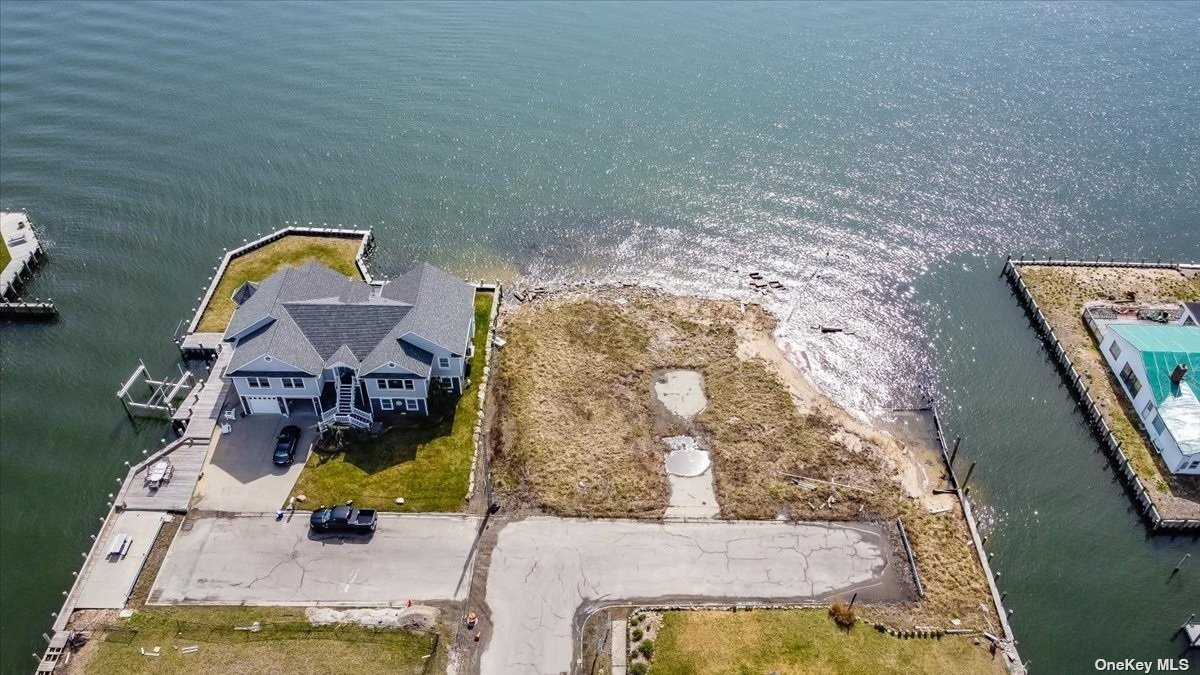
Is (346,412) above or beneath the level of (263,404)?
beneath

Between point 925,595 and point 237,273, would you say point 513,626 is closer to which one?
point 925,595

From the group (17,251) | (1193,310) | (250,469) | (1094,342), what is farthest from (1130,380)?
(17,251)

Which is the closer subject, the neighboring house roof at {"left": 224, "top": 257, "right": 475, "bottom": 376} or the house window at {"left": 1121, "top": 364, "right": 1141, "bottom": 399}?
the neighboring house roof at {"left": 224, "top": 257, "right": 475, "bottom": 376}

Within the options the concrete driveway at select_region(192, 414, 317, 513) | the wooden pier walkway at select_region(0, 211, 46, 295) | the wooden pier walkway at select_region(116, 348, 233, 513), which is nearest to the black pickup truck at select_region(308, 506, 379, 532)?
the concrete driveway at select_region(192, 414, 317, 513)

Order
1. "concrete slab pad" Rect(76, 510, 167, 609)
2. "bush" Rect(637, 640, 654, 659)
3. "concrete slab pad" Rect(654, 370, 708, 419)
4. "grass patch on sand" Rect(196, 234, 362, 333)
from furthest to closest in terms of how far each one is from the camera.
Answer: "grass patch on sand" Rect(196, 234, 362, 333), "concrete slab pad" Rect(654, 370, 708, 419), "concrete slab pad" Rect(76, 510, 167, 609), "bush" Rect(637, 640, 654, 659)

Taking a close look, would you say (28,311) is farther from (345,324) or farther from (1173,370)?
(1173,370)

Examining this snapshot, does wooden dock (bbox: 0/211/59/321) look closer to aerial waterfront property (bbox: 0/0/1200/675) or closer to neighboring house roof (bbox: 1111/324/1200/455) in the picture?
aerial waterfront property (bbox: 0/0/1200/675)
